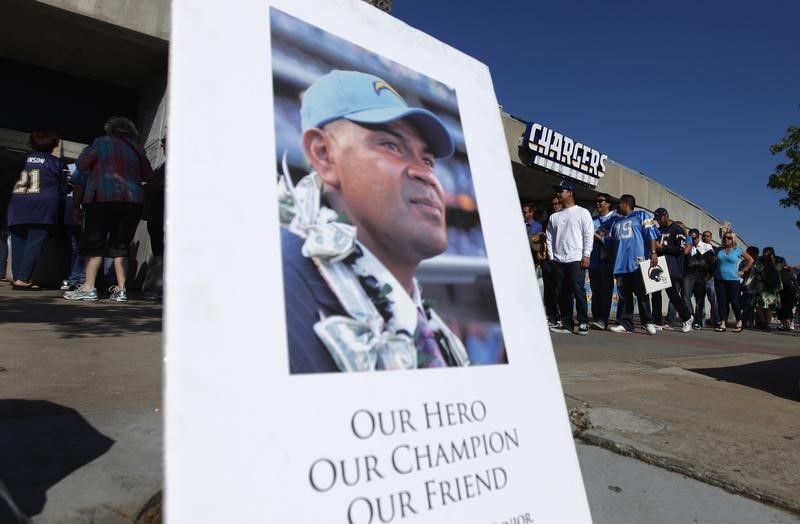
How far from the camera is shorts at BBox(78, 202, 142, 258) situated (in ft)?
15.9

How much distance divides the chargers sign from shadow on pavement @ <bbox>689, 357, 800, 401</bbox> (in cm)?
923

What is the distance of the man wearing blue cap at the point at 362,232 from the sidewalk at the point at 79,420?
Answer: 2.20 feet

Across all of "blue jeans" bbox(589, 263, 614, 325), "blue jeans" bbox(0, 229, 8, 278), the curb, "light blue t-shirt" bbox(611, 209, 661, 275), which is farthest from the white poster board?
"blue jeans" bbox(0, 229, 8, 278)

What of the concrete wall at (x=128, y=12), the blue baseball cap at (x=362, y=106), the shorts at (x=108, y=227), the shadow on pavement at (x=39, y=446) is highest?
the concrete wall at (x=128, y=12)

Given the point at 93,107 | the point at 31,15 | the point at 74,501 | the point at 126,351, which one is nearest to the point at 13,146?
the point at 93,107

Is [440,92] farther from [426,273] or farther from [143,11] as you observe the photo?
[143,11]

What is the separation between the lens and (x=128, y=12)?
6.83 metres

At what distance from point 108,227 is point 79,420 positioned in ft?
11.9

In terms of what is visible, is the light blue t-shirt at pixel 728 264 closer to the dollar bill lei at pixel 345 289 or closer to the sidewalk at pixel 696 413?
the sidewalk at pixel 696 413

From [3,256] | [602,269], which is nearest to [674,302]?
[602,269]

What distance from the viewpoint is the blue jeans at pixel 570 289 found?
6.12 meters

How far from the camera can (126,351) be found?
314cm

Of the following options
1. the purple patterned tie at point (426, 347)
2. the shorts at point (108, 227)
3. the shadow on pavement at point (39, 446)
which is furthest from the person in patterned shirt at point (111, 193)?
the purple patterned tie at point (426, 347)

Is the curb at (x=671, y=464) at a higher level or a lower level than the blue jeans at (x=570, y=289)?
lower
